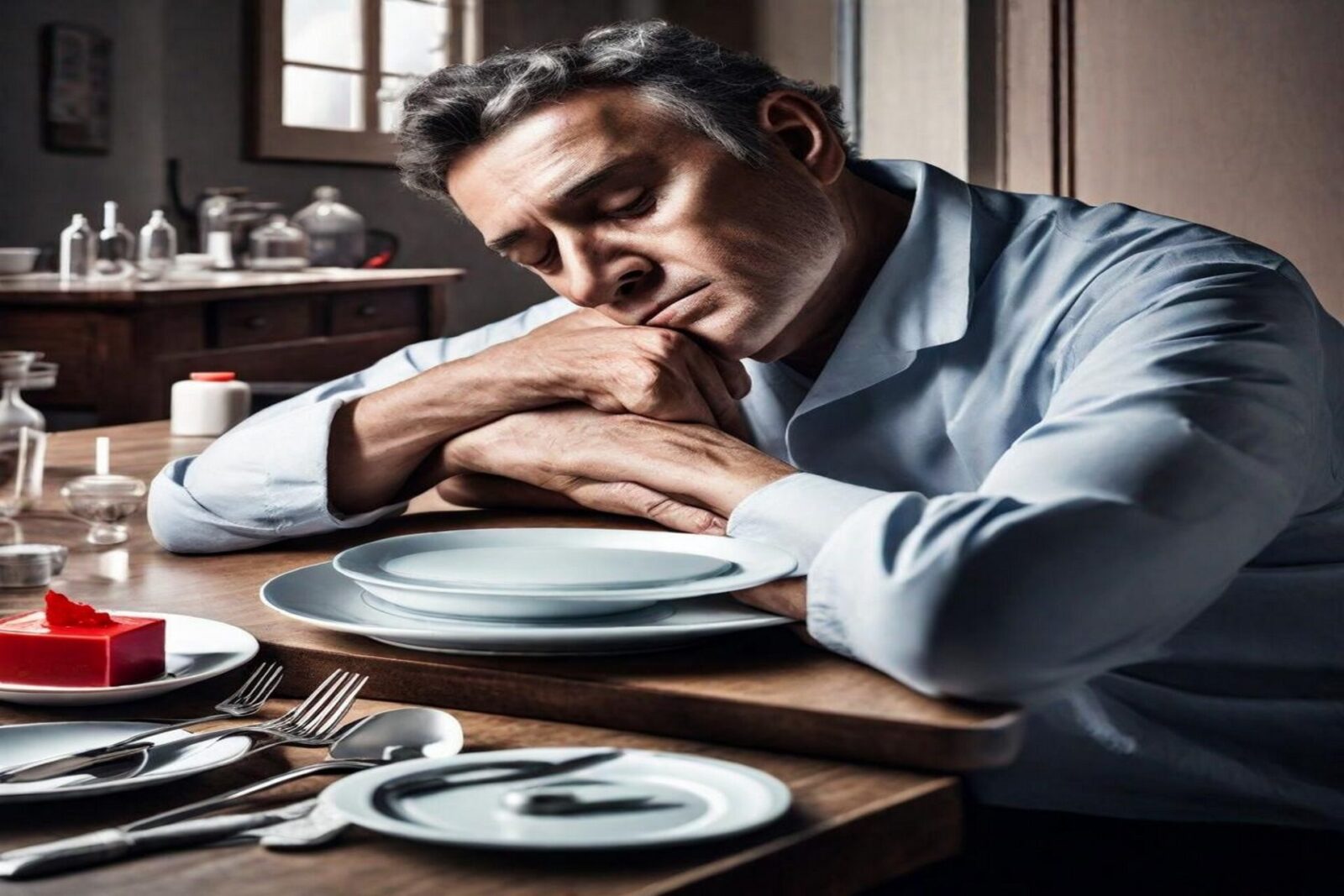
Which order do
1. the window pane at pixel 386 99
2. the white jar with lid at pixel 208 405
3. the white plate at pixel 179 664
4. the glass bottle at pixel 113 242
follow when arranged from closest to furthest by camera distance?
the white plate at pixel 179 664, the white jar with lid at pixel 208 405, the glass bottle at pixel 113 242, the window pane at pixel 386 99

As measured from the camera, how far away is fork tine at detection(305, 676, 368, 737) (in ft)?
2.86

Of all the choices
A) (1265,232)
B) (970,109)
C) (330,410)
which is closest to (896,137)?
(970,109)

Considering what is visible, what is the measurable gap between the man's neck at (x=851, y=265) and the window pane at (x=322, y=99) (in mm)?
4643

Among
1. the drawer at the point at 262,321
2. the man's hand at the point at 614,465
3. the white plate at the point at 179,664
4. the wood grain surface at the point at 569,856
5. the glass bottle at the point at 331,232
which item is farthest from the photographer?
the glass bottle at the point at 331,232

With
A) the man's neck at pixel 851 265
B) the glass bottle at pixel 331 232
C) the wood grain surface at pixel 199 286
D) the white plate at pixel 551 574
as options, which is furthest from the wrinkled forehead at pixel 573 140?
the glass bottle at pixel 331 232

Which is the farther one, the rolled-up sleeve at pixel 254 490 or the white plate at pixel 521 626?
the rolled-up sleeve at pixel 254 490

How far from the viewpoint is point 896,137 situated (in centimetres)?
351

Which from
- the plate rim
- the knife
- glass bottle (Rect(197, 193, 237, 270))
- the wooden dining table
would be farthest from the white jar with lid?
glass bottle (Rect(197, 193, 237, 270))

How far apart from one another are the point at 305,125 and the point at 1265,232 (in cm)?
417

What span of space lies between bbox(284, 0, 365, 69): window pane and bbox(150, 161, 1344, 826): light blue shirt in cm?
448

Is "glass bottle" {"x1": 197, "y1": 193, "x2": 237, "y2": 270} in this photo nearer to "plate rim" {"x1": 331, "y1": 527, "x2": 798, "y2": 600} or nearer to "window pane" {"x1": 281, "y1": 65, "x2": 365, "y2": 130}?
"window pane" {"x1": 281, "y1": 65, "x2": 365, "y2": 130}

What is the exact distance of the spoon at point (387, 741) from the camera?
2.66ft

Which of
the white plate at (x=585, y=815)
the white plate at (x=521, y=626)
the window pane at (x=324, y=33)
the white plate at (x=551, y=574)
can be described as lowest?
the white plate at (x=585, y=815)

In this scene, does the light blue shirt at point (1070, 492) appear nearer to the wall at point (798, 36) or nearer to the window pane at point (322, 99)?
the window pane at point (322, 99)
